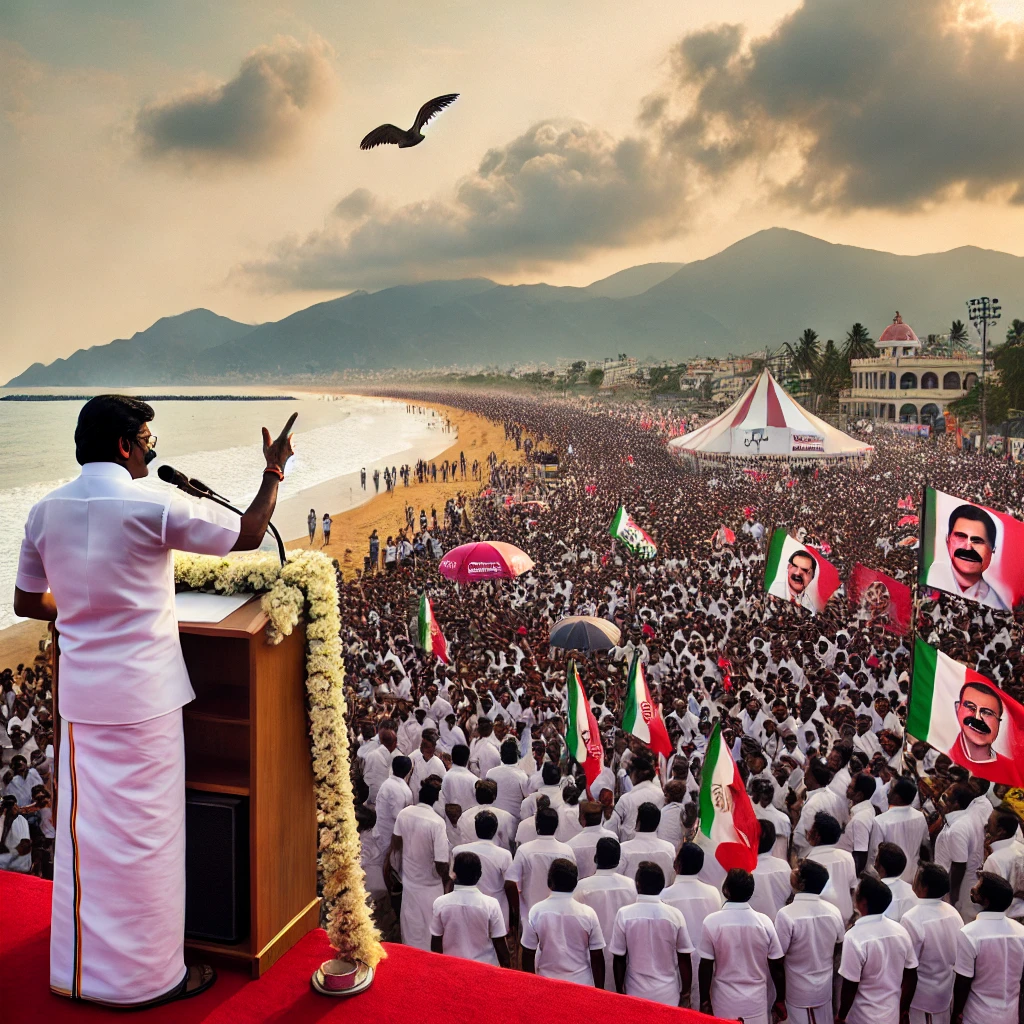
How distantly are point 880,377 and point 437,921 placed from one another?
46777 mm

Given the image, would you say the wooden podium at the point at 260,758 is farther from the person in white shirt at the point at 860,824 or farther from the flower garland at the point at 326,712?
the person in white shirt at the point at 860,824

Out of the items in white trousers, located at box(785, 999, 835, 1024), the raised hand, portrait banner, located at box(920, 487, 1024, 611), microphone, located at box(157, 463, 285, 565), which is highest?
the raised hand

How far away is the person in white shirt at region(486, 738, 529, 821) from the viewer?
5621 millimetres

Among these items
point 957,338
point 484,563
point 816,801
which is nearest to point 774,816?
point 816,801

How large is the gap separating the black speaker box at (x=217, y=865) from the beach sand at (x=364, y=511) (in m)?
10.4

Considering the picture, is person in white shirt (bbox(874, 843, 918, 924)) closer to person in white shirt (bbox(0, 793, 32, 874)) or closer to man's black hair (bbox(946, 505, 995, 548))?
man's black hair (bbox(946, 505, 995, 548))

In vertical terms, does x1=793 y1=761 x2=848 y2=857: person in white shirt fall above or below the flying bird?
below

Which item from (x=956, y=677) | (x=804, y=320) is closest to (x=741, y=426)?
(x=956, y=677)

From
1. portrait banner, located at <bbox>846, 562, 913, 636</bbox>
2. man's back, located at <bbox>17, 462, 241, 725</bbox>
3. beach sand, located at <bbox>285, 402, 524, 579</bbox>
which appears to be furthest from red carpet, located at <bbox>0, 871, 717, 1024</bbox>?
beach sand, located at <bbox>285, 402, 524, 579</bbox>

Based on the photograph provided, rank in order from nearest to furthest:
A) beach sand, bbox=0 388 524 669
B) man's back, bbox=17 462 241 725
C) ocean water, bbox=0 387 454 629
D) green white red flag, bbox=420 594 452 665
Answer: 1. man's back, bbox=17 462 241 725
2. green white red flag, bbox=420 594 452 665
3. beach sand, bbox=0 388 524 669
4. ocean water, bbox=0 387 454 629

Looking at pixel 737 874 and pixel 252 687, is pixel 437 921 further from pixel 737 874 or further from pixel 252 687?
pixel 252 687

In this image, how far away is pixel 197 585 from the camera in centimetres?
318

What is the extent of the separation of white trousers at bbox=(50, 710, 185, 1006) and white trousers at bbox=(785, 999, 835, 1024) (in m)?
2.60

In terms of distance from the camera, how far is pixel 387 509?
32844 millimetres
